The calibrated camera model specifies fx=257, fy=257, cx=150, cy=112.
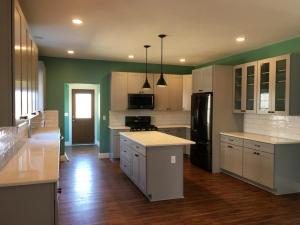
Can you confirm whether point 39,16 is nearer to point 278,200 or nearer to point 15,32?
point 15,32

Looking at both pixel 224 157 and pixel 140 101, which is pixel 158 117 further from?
pixel 224 157

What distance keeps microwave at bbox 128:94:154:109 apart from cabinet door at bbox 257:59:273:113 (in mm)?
2944

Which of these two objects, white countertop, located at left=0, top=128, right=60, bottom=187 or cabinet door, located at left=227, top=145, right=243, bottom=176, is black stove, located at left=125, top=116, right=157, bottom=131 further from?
white countertop, located at left=0, top=128, right=60, bottom=187

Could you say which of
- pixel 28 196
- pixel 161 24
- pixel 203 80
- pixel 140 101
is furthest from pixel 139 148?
pixel 140 101

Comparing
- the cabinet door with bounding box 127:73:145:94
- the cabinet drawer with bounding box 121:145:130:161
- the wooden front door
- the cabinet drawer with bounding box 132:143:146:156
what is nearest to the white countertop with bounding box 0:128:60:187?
the cabinet drawer with bounding box 132:143:146:156

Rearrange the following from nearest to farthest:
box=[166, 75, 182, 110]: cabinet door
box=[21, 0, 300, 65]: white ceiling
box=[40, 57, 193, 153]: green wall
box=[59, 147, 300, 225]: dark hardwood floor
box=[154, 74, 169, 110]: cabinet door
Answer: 1. box=[21, 0, 300, 65]: white ceiling
2. box=[59, 147, 300, 225]: dark hardwood floor
3. box=[40, 57, 193, 153]: green wall
4. box=[154, 74, 169, 110]: cabinet door
5. box=[166, 75, 182, 110]: cabinet door

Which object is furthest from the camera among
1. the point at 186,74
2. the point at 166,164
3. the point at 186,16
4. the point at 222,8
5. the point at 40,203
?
the point at 186,74

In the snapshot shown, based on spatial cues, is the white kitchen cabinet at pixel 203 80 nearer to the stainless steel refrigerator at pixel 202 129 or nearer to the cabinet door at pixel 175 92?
the stainless steel refrigerator at pixel 202 129

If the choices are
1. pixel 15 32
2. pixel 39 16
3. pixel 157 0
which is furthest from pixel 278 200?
pixel 39 16

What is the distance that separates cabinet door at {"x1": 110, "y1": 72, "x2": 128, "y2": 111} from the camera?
668cm

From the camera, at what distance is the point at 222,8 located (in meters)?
3.15

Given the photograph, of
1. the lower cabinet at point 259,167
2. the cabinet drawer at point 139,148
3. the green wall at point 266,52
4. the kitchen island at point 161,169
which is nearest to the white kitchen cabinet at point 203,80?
the green wall at point 266,52

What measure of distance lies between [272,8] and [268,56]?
6.55ft

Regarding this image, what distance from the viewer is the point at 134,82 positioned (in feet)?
22.5
